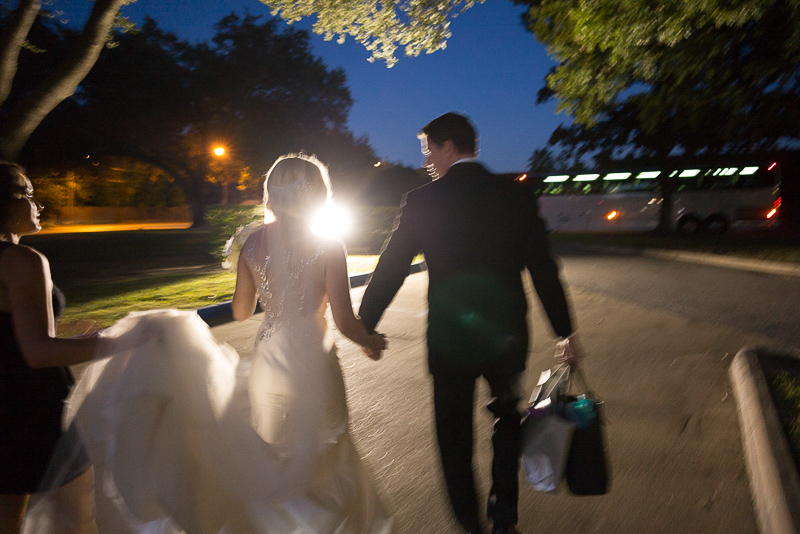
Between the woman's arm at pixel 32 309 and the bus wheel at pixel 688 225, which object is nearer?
the woman's arm at pixel 32 309

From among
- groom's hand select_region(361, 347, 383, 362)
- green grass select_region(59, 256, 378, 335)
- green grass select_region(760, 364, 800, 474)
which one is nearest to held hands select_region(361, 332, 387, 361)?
groom's hand select_region(361, 347, 383, 362)

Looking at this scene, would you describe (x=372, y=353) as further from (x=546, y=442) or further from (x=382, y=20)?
(x=382, y=20)

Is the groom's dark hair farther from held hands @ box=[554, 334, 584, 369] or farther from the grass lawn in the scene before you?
the grass lawn

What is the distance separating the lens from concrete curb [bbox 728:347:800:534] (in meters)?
2.52

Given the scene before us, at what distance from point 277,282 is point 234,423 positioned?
0.64 m

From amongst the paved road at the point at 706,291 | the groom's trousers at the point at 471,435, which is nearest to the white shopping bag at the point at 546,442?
the groom's trousers at the point at 471,435

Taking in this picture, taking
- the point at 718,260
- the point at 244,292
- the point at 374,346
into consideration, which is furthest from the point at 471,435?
the point at 718,260

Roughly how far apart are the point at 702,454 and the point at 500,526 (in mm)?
1823

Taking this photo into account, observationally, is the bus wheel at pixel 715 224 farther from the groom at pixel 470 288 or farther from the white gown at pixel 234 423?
the white gown at pixel 234 423

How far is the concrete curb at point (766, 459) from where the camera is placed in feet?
8.25

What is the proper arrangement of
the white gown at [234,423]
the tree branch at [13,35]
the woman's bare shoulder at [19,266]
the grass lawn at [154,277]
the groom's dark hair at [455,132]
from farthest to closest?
1. the tree branch at [13,35]
2. the grass lawn at [154,277]
3. the groom's dark hair at [455,132]
4. the white gown at [234,423]
5. the woman's bare shoulder at [19,266]

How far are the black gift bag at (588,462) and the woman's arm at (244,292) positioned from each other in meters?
1.66

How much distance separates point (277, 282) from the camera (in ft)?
7.85

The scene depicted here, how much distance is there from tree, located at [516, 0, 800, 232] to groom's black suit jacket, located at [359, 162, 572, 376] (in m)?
6.45
